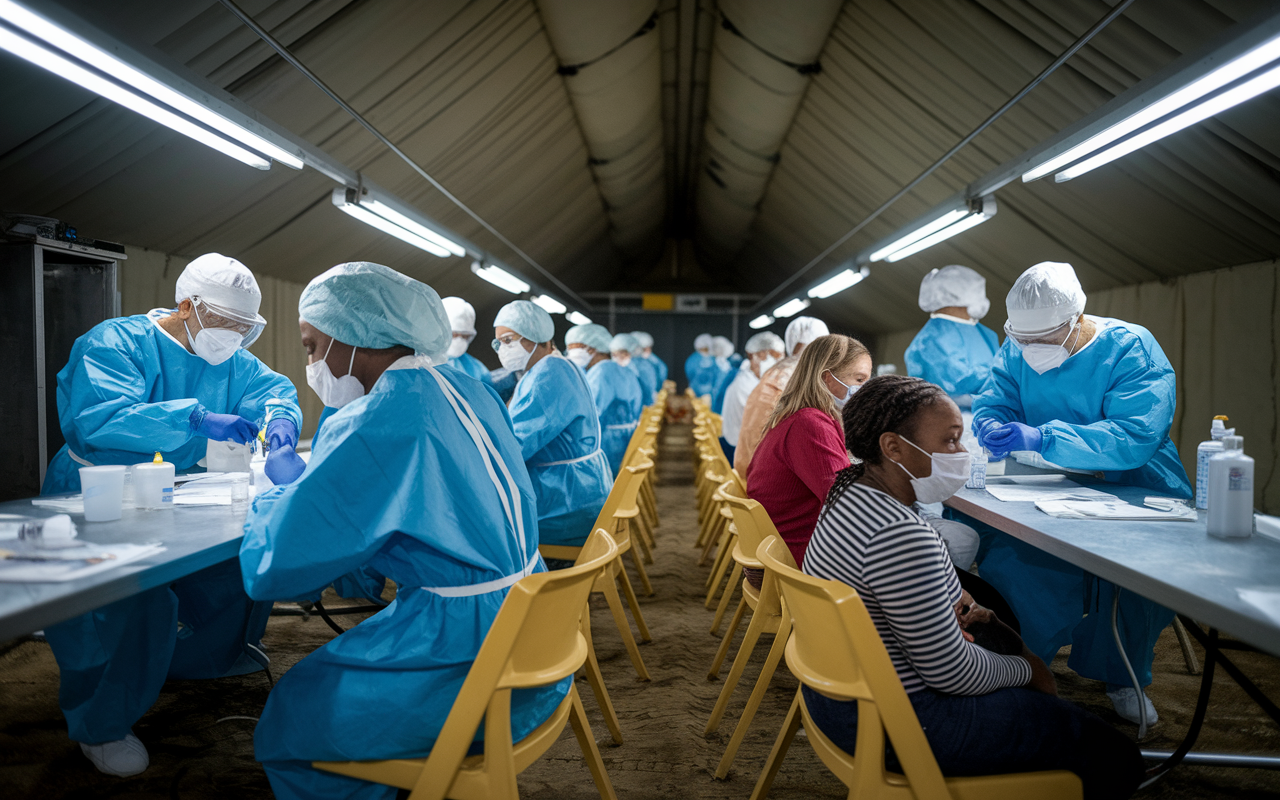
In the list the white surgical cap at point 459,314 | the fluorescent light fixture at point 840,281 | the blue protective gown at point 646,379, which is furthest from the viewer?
the blue protective gown at point 646,379

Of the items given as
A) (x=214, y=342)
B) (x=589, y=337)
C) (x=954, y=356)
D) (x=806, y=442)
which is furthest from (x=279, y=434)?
(x=589, y=337)

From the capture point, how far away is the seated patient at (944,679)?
1.37m

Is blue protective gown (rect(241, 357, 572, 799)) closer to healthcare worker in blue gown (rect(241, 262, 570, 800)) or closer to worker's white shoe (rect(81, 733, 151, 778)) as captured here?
healthcare worker in blue gown (rect(241, 262, 570, 800))

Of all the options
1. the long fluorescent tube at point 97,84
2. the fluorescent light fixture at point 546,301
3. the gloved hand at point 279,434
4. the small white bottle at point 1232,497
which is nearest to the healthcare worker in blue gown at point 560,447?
the gloved hand at point 279,434

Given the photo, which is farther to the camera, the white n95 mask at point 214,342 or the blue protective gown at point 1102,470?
the white n95 mask at point 214,342

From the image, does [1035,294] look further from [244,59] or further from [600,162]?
[600,162]

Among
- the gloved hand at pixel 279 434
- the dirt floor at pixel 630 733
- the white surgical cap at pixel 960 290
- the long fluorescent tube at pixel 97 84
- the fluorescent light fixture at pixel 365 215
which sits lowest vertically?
the dirt floor at pixel 630 733

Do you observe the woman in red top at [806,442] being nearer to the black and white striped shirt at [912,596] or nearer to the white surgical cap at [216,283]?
the black and white striped shirt at [912,596]

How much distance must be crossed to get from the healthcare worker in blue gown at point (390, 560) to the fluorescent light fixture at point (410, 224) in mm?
2588

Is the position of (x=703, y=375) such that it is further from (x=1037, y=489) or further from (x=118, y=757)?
(x=118, y=757)

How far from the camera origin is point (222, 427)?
258 cm

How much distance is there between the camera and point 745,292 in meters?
17.4

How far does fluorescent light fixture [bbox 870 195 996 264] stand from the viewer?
404 centimetres

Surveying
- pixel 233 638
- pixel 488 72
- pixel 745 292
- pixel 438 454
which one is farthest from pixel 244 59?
pixel 745 292
